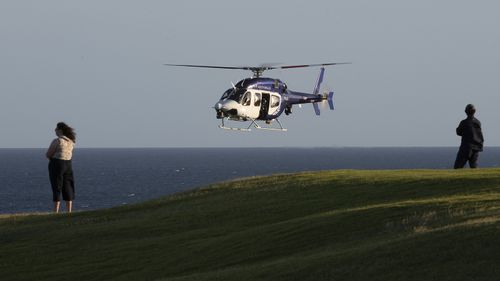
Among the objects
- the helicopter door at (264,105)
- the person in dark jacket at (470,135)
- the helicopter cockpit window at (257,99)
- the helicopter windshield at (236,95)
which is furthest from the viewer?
the helicopter door at (264,105)

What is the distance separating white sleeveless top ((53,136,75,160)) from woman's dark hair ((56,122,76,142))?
224 mm

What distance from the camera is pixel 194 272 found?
881 inches

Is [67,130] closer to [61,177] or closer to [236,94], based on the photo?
[61,177]

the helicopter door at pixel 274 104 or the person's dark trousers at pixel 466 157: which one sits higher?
the helicopter door at pixel 274 104

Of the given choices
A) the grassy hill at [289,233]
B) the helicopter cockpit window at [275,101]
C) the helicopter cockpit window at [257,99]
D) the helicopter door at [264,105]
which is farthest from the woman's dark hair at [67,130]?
the helicopter cockpit window at [275,101]

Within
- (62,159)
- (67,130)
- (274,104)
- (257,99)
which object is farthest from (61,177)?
(274,104)

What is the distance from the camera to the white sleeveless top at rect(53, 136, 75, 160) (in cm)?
3088

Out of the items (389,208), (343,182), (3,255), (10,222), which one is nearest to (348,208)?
(389,208)

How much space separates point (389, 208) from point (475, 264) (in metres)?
7.75

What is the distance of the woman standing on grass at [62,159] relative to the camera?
3068 centimetres

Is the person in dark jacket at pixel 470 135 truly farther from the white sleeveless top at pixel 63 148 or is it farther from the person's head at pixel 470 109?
the white sleeveless top at pixel 63 148

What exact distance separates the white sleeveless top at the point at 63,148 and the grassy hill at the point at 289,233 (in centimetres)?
218

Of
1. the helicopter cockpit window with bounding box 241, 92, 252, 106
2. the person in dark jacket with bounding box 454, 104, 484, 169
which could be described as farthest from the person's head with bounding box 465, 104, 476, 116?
the helicopter cockpit window with bounding box 241, 92, 252, 106

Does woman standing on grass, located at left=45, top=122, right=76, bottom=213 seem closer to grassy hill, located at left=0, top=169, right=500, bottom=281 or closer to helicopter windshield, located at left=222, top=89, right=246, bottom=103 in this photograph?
grassy hill, located at left=0, top=169, right=500, bottom=281
